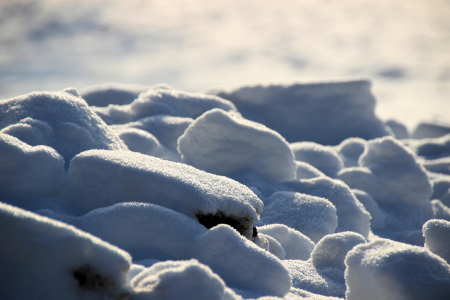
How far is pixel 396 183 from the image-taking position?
3.72 m

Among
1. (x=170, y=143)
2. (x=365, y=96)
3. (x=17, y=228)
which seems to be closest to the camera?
(x=17, y=228)

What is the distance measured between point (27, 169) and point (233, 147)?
1.67 meters

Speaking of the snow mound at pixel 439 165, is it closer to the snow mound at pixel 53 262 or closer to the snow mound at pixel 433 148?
the snow mound at pixel 433 148

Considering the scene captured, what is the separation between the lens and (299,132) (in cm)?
603

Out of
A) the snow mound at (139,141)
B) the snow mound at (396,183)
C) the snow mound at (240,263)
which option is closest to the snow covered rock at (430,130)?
the snow mound at (396,183)

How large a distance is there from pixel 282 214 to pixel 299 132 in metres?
3.52

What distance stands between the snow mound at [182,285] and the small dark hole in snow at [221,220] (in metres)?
0.47

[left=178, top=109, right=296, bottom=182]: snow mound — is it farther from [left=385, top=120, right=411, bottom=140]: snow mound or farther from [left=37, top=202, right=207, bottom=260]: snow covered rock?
[left=385, top=120, right=411, bottom=140]: snow mound

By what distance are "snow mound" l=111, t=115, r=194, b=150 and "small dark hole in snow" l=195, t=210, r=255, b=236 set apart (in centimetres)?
210

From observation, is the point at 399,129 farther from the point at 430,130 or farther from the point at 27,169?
the point at 27,169

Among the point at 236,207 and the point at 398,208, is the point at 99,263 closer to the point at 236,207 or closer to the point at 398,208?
the point at 236,207

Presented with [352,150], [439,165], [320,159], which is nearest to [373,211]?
[320,159]

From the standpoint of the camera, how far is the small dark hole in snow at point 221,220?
1578 millimetres

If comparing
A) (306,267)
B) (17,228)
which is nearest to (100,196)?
(17,228)
